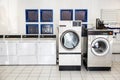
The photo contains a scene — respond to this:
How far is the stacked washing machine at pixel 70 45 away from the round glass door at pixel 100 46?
44 centimetres

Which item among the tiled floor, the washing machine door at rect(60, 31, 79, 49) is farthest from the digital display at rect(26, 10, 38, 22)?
the tiled floor

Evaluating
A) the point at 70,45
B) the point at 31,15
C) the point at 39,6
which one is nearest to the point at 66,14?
the point at 39,6

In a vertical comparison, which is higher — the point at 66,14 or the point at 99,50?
the point at 66,14

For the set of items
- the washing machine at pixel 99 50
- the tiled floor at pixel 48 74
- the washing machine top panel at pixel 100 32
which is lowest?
the tiled floor at pixel 48 74

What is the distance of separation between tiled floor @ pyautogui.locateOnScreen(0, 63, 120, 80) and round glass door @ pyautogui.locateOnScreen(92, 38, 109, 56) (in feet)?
1.88

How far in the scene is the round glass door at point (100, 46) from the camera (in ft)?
17.2

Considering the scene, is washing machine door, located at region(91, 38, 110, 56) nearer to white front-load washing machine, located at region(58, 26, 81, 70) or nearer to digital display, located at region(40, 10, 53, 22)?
white front-load washing machine, located at region(58, 26, 81, 70)

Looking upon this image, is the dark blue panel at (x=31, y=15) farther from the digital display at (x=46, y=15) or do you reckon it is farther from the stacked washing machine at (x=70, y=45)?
the stacked washing machine at (x=70, y=45)

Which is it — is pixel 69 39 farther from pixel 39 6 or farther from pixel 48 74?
pixel 39 6

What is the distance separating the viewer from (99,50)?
17.7 ft

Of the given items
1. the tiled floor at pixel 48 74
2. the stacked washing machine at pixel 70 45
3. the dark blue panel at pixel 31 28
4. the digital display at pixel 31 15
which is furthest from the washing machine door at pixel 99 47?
the digital display at pixel 31 15

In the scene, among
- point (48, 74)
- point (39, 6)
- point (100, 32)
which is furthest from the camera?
point (39, 6)

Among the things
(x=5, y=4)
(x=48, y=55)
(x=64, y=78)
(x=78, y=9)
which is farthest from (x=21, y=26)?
(x=64, y=78)

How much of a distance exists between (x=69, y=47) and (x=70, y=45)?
0.07m
